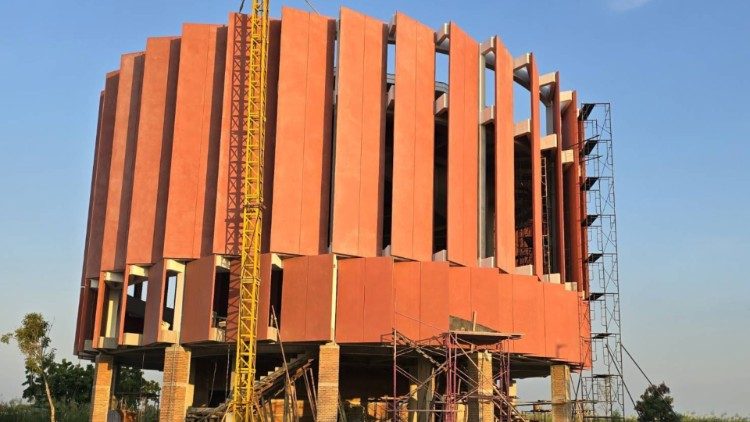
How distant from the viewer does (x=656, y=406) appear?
64250mm

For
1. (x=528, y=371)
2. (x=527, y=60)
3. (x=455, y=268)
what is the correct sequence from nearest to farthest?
(x=455, y=268) < (x=527, y=60) < (x=528, y=371)

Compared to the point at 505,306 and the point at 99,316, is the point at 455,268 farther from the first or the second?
the point at 99,316

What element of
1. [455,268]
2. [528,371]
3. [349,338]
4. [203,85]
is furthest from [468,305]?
[203,85]

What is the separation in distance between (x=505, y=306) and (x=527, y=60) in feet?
50.6

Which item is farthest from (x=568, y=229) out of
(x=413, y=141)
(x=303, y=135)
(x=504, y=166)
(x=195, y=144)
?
(x=195, y=144)

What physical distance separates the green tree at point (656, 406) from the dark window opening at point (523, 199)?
50.8 ft

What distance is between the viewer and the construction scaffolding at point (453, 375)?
3966 cm

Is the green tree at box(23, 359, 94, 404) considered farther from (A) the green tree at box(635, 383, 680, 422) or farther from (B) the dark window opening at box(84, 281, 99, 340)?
(A) the green tree at box(635, 383, 680, 422)

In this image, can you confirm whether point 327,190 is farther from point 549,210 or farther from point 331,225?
point 549,210

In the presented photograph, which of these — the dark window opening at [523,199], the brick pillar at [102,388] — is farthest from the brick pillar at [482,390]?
the brick pillar at [102,388]

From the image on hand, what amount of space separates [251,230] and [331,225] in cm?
410

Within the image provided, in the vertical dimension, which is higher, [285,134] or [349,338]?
[285,134]

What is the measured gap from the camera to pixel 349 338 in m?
40.1

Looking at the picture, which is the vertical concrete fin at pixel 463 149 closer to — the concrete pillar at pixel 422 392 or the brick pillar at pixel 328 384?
the concrete pillar at pixel 422 392
